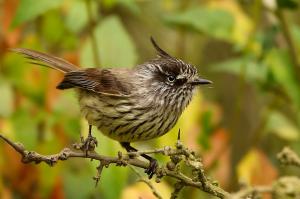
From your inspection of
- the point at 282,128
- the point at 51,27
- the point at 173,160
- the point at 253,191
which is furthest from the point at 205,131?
the point at 253,191

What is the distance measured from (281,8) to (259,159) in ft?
3.74

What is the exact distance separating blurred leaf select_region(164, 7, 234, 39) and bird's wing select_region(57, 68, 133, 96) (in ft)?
3.70

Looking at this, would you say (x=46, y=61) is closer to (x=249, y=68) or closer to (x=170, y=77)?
(x=170, y=77)

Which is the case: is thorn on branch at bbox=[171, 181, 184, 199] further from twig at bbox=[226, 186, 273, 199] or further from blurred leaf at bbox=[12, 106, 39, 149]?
blurred leaf at bbox=[12, 106, 39, 149]

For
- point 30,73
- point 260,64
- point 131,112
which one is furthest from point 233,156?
point 131,112

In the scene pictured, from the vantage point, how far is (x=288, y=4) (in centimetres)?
420

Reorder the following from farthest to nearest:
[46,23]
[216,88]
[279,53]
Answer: [216,88] < [46,23] < [279,53]

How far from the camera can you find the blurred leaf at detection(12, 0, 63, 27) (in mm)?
3977

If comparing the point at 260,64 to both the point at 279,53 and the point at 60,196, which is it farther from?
the point at 60,196

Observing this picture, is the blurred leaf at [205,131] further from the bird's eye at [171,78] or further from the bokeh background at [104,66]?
the bird's eye at [171,78]

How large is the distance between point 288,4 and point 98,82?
1.11 metres

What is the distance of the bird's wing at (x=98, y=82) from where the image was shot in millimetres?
3979

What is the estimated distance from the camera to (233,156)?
7145 mm

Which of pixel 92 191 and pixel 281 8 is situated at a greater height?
pixel 281 8
